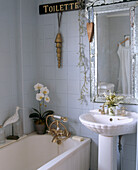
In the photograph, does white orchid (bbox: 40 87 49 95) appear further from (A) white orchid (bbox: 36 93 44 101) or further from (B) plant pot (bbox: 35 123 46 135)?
(B) plant pot (bbox: 35 123 46 135)

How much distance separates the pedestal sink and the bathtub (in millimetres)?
256

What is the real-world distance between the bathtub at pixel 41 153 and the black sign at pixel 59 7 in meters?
1.52

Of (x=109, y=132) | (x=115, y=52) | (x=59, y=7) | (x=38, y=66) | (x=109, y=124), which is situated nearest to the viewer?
(x=109, y=132)

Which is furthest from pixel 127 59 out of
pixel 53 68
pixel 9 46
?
pixel 9 46

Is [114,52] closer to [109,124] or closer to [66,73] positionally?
[66,73]

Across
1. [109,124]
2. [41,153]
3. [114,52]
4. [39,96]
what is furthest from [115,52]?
[41,153]

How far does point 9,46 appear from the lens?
2908mm

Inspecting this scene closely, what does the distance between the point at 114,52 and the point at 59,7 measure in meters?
0.88

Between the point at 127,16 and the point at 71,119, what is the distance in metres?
1.35

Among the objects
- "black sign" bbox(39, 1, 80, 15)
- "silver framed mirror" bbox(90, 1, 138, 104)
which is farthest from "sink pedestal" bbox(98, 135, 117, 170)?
"black sign" bbox(39, 1, 80, 15)

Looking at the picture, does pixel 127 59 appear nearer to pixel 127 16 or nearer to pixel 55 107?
pixel 127 16

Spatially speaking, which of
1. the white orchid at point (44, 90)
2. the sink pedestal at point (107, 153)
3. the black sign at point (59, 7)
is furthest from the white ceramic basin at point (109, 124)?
the black sign at point (59, 7)

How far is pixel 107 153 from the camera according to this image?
2512mm

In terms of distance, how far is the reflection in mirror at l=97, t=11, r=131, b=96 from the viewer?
267 cm
